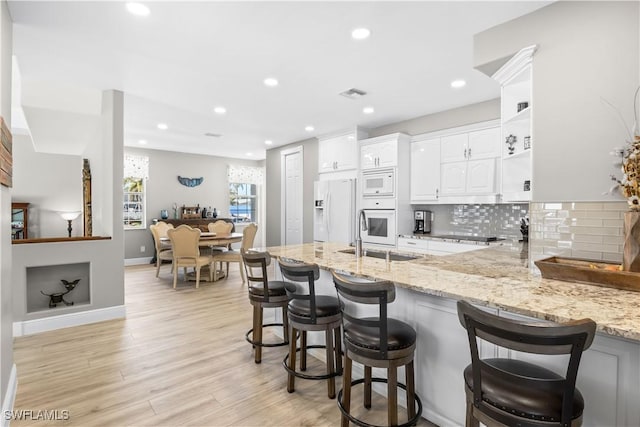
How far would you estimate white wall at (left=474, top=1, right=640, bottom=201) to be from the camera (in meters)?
1.78

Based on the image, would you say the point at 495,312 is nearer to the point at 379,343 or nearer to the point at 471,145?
the point at 379,343

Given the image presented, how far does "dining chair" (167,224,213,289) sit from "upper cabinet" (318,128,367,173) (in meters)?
2.50

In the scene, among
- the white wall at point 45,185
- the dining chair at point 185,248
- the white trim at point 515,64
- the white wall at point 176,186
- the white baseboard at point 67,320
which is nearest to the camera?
the white trim at point 515,64

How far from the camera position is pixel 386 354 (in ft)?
5.33

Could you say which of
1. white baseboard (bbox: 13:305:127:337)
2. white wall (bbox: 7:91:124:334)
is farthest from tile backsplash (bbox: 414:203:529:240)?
white baseboard (bbox: 13:305:127:337)

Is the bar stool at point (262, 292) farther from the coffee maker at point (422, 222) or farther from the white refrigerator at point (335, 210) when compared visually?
the coffee maker at point (422, 222)

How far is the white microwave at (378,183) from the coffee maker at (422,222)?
56 centimetres

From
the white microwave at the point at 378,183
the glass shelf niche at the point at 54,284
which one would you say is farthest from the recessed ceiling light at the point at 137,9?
the white microwave at the point at 378,183

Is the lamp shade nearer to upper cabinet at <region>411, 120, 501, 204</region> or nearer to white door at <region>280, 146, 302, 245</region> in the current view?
white door at <region>280, 146, 302, 245</region>

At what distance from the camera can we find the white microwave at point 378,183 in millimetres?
4893

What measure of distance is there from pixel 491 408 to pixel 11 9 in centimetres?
364

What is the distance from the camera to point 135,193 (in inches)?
297

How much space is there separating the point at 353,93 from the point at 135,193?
6.04 meters

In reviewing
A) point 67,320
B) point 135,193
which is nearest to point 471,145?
point 67,320
